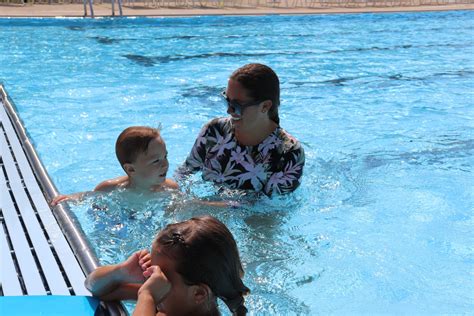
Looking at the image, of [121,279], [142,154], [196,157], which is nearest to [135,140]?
[142,154]

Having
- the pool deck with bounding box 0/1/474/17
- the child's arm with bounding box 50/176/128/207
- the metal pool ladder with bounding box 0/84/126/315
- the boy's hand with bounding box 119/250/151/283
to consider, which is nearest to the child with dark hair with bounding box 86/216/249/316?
the boy's hand with bounding box 119/250/151/283

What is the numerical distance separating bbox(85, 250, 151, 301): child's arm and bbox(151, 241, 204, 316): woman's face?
0.51 ft

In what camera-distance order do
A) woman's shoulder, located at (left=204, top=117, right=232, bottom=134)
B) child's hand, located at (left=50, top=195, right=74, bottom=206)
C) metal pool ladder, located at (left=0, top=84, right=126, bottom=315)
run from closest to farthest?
metal pool ladder, located at (left=0, top=84, right=126, bottom=315), child's hand, located at (left=50, top=195, right=74, bottom=206), woman's shoulder, located at (left=204, top=117, right=232, bottom=134)

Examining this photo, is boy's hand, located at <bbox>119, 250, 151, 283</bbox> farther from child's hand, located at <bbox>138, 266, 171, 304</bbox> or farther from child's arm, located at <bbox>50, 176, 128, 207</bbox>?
child's arm, located at <bbox>50, 176, 128, 207</bbox>

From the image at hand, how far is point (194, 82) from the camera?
9.06 m

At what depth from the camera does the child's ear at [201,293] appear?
1.97 meters

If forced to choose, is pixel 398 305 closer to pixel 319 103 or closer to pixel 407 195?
pixel 407 195

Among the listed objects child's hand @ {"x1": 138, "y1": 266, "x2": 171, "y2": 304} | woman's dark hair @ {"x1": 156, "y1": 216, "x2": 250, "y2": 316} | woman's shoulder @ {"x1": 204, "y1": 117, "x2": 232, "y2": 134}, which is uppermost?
woman's dark hair @ {"x1": 156, "y1": 216, "x2": 250, "y2": 316}

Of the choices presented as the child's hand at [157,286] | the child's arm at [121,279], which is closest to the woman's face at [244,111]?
Result: the child's arm at [121,279]

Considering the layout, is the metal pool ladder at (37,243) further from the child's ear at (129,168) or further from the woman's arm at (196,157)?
→ the woman's arm at (196,157)

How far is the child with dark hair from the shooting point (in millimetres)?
1950

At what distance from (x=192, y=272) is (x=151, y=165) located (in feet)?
5.26

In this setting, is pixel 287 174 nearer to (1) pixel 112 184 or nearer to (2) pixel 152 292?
(1) pixel 112 184

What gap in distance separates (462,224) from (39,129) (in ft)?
14.3
